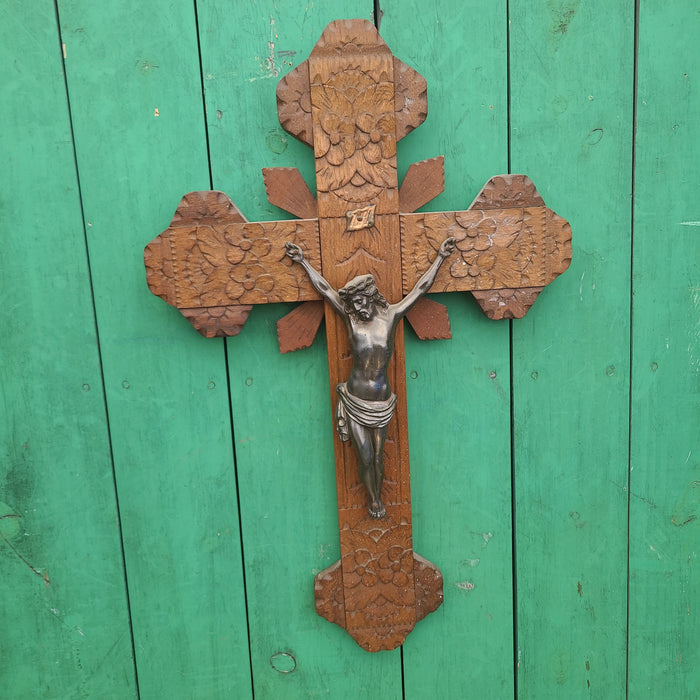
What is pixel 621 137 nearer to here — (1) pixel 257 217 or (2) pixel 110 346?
(1) pixel 257 217

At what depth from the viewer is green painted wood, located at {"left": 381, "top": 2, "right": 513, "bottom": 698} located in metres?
0.85

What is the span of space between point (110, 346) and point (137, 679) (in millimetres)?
549

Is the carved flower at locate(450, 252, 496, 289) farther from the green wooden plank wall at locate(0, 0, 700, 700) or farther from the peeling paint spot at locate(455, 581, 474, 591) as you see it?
the peeling paint spot at locate(455, 581, 474, 591)

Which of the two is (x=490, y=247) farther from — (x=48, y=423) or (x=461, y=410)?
(x=48, y=423)

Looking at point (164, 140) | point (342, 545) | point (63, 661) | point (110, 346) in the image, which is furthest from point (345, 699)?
point (164, 140)

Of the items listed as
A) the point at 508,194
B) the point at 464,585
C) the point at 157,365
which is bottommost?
the point at 464,585

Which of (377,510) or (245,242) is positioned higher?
(245,242)

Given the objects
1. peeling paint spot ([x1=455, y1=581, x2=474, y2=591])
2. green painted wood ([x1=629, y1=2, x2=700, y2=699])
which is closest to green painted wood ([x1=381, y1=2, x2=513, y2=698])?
peeling paint spot ([x1=455, y1=581, x2=474, y2=591])

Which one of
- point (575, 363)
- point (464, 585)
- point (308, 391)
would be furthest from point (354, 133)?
point (464, 585)

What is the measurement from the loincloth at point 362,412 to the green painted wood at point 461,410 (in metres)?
0.10

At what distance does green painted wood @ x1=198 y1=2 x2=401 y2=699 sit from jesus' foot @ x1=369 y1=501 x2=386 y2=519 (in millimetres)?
85

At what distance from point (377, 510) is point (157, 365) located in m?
0.39

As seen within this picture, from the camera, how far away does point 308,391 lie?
91 cm

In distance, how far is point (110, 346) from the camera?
2.94ft
